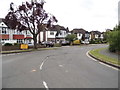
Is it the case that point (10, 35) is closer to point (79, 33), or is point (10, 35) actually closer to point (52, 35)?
Answer: point (52, 35)

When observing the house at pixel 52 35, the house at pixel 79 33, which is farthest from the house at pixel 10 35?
the house at pixel 79 33

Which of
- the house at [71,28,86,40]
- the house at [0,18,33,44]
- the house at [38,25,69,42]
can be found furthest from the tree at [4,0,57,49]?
the house at [71,28,86,40]

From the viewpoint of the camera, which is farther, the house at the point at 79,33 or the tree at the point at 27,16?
the house at the point at 79,33

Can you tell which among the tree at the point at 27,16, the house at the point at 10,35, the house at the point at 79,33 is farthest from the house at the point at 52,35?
the tree at the point at 27,16

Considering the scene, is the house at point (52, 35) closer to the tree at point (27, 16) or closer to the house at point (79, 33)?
the house at point (79, 33)

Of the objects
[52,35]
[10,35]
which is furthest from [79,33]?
[10,35]

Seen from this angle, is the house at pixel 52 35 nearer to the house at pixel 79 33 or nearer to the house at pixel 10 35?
the house at pixel 10 35

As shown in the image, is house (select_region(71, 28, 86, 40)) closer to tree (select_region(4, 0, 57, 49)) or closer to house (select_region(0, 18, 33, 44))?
house (select_region(0, 18, 33, 44))

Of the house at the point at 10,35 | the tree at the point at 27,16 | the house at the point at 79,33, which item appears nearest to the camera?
the tree at the point at 27,16

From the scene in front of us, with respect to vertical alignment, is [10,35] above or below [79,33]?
below

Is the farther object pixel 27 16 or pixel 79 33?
→ pixel 79 33

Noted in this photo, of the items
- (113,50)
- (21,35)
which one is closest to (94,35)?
(21,35)

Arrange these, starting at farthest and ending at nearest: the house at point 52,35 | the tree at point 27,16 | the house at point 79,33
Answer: the house at point 79,33 → the house at point 52,35 → the tree at point 27,16

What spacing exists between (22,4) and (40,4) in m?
3.63
